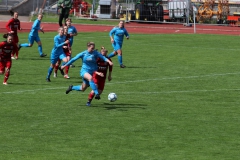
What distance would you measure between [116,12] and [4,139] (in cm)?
4811

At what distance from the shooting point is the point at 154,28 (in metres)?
56.2

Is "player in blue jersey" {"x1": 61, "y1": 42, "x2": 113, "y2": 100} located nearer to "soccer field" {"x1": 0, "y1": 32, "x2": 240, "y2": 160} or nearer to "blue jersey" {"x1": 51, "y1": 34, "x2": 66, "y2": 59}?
"soccer field" {"x1": 0, "y1": 32, "x2": 240, "y2": 160}

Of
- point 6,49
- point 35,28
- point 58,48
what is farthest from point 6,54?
point 35,28

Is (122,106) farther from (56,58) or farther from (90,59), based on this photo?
(56,58)

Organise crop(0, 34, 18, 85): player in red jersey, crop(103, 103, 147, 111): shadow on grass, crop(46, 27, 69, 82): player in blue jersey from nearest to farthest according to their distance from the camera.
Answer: crop(103, 103, 147, 111): shadow on grass
crop(0, 34, 18, 85): player in red jersey
crop(46, 27, 69, 82): player in blue jersey

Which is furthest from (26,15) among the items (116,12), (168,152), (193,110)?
(168,152)

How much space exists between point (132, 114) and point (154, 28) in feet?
120

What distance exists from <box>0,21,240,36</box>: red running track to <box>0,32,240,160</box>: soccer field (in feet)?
59.7

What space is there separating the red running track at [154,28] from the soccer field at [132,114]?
716 inches

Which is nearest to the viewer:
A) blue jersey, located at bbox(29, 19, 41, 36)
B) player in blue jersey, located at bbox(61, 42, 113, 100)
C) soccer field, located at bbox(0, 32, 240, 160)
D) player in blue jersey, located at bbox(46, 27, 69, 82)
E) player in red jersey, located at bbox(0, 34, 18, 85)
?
soccer field, located at bbox(0, 32, 240, 160)

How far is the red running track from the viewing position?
175ft

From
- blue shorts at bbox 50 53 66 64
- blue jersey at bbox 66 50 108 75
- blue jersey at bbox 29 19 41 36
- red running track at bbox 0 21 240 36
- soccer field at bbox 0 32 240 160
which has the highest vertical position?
blue jersey at bbox 29 19 41 36

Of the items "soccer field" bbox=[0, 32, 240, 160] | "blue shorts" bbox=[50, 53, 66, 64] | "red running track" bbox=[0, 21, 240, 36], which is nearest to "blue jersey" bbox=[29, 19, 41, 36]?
"soccer field" bbox=[0, 32, 240, 160]

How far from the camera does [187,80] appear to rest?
2805 cm
